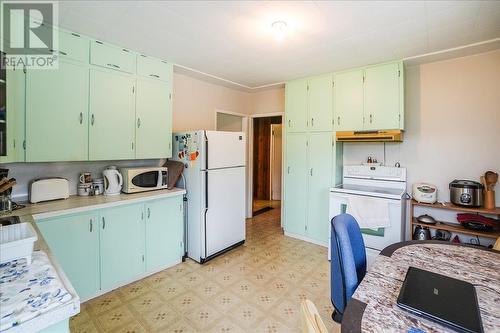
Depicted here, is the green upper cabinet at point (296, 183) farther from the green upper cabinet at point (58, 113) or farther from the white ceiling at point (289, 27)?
the green upper cabinet at point (58, 113)

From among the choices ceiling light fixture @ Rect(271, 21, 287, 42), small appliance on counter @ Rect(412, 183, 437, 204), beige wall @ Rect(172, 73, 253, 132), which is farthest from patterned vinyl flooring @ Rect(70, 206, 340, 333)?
ceiling light fixture @ Rect(271, 21, 287, 42)

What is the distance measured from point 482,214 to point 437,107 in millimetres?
1331

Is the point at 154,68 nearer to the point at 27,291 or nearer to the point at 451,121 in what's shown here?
the point at 27,291

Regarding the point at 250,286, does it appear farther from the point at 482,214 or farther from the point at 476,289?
the point at 482,214

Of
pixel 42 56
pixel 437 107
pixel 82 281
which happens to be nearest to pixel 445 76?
pixel 437 107

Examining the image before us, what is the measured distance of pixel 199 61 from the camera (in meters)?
3.05

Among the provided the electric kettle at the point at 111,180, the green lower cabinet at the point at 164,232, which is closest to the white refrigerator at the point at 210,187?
the green lower cabinet at the point at 164,232

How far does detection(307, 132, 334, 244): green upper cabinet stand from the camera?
3549mm

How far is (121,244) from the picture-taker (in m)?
2.48

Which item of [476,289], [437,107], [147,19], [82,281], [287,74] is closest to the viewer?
[476,289]

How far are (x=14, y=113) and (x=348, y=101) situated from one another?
3557 millimetres

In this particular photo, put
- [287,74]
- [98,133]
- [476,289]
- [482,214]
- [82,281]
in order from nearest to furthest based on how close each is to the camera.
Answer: [476,289], [82,281], [98,133], [482,214], [287,74]

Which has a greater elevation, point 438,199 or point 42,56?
point 42,56

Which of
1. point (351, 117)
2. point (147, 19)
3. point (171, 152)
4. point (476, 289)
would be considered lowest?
point (476, 289)
